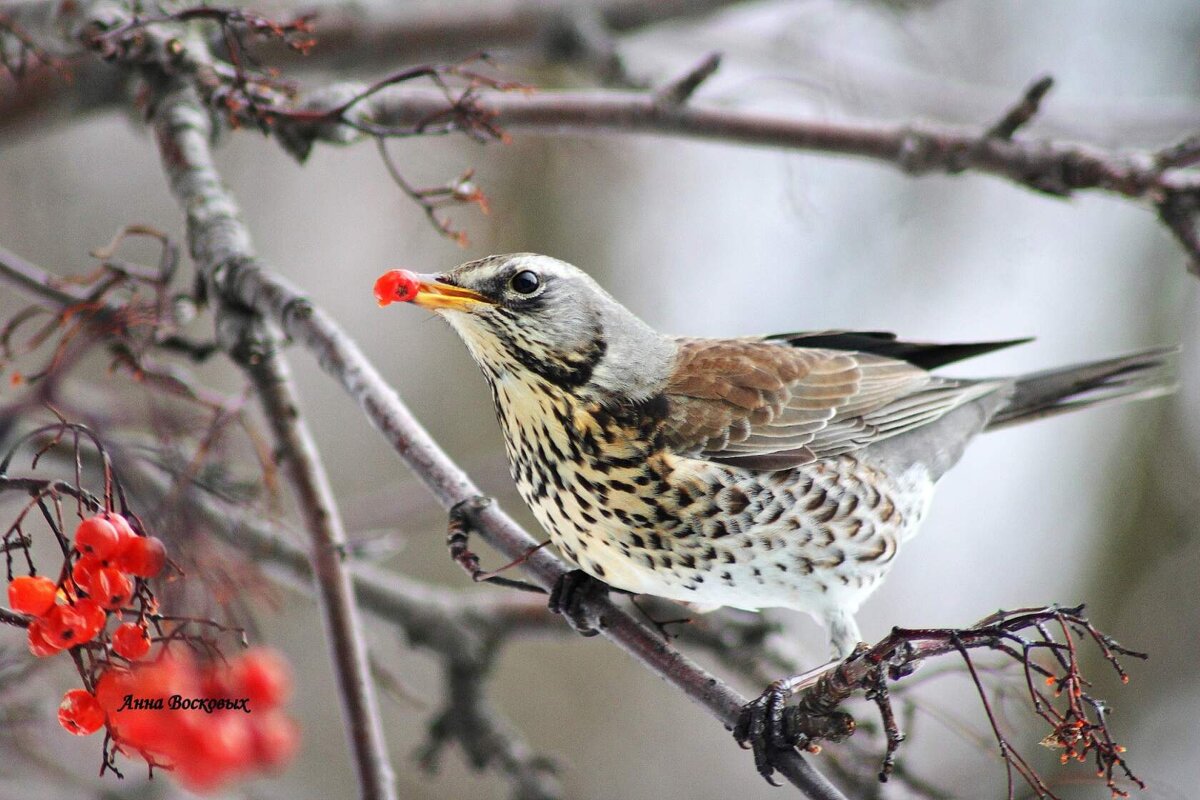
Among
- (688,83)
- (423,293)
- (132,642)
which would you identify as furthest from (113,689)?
(688,83)

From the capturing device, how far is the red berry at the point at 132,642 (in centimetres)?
157

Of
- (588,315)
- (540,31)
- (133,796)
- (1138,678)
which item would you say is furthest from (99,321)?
(1138,678)

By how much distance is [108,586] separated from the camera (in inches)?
61.0

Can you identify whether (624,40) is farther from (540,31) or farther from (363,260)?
(363,260)

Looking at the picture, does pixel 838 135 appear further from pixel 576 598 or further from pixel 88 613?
pixel 88 613

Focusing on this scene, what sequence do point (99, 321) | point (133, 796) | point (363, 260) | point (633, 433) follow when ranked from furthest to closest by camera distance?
point (363, 260) < point (133, 796) < point (633, 433) < point (99, 321)

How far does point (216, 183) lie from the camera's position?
2791mm

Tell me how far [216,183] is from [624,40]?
2.77 m

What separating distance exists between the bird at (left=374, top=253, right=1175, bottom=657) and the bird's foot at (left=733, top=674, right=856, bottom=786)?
390 millimetres

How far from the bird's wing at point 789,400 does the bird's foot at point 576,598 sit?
0.39 meters

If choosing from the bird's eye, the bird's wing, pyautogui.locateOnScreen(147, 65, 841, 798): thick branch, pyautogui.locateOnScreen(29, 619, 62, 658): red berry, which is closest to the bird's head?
the bird's eye

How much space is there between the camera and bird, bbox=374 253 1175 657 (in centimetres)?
251

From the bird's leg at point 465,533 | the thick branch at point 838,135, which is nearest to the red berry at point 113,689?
the bird's leg at point 465,533

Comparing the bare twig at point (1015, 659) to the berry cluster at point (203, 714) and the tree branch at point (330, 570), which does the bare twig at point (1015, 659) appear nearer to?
the berry cluster at point (203, 714)
